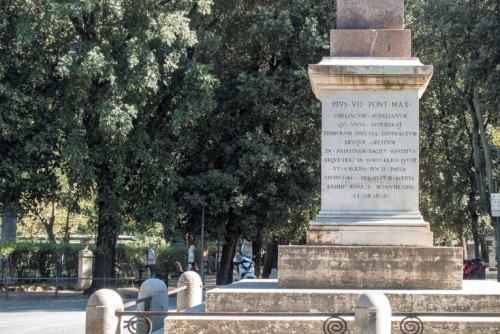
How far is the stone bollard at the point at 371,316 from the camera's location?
913 cm

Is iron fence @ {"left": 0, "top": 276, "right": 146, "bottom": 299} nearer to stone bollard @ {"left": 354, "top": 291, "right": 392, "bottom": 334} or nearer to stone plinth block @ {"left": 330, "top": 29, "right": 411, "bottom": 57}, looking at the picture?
stone plinth block @ {"left": 330, "top": 29, "right": 411, "bottom": 57}

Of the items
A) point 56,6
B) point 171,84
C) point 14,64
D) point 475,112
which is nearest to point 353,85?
point 56,6

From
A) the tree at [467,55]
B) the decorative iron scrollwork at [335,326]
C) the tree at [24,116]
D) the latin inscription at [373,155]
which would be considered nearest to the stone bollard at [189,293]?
the latin inscription at [373,155]

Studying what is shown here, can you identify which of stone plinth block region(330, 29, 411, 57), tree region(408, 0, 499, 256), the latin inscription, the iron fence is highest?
tree region(408, 0, 499, 256)

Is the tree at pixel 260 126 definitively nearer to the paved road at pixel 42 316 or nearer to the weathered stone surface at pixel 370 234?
the paved road at pixel 42 316

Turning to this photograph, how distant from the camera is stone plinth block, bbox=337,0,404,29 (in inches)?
556

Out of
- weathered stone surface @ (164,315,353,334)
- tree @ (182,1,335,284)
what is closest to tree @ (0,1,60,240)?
tree @ (182,1,335,284)

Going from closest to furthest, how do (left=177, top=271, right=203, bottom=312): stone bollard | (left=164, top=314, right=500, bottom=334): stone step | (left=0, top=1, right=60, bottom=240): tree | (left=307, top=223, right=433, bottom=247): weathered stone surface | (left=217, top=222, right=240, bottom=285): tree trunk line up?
(left=164, top=314, right=500, bottom=334): stone step < (left=307, top=223, right=433, bottom=247): weathered stone surface < (left=177, top=271, right=203, bottom=312): stone bollard < (left=0, top=1, right=60, bottom=240): tree < (left=217, top=222, right=240, bottom=285): tree trunk

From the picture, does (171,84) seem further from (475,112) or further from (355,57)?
(355,57)

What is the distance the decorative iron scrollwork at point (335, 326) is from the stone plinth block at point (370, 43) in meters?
4.84

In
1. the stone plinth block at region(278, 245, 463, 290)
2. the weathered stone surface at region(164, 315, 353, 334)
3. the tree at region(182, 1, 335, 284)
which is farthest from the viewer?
the tree at region(182, 1, 335, 284)

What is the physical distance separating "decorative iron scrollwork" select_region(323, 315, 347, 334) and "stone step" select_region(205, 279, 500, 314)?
93 centimetres

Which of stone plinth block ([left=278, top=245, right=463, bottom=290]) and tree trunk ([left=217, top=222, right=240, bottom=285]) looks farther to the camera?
tree trunk ([left=217, top=222, right=240, bottom=285])

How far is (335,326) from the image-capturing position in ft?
33.9
